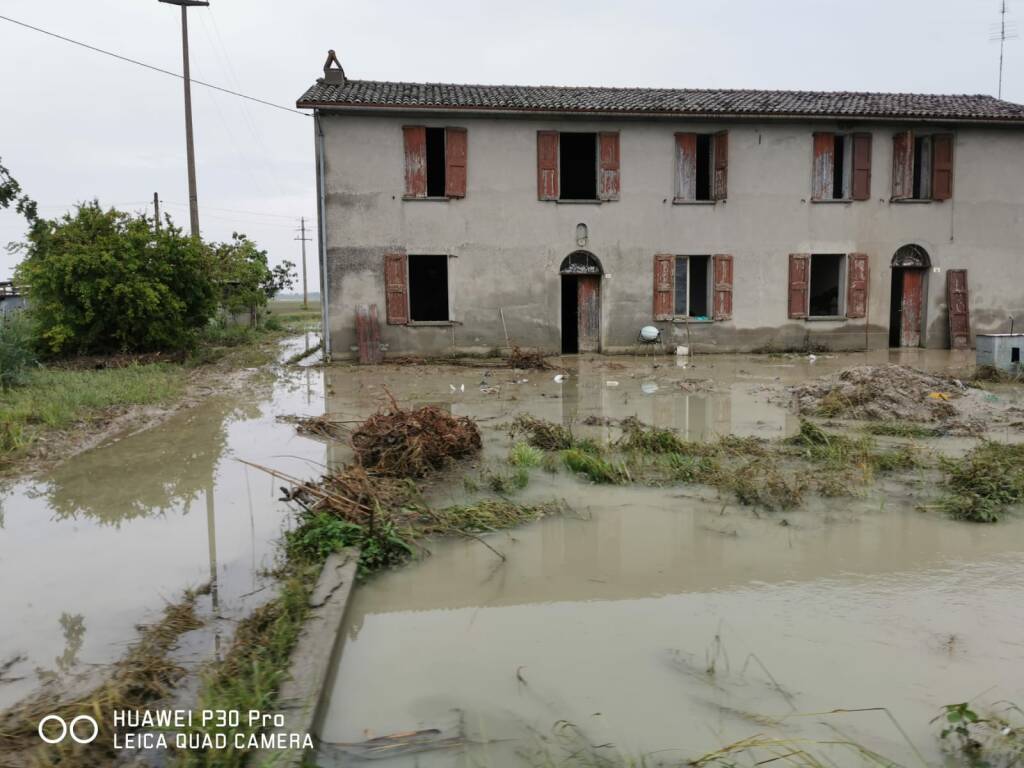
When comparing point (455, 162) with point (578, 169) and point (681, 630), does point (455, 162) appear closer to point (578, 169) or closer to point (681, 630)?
point (578, 169)

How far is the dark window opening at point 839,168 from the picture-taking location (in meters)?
18.0

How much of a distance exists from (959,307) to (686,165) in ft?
24.4

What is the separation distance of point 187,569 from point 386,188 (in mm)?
12826

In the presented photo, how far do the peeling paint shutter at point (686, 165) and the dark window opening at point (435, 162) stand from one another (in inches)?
214

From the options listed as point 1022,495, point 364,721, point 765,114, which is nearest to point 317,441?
point 364,721

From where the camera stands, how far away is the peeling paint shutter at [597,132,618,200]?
1702cm

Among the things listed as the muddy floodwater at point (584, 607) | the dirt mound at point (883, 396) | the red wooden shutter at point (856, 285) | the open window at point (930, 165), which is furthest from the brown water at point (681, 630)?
the open window at point (930, 165)

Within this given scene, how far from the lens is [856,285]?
17875 mm


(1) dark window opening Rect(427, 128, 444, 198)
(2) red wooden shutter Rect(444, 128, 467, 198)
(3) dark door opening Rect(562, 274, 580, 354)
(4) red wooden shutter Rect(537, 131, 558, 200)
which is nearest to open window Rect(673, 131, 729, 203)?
(4) red wooden shutter Rect(537, 131, 558, 200)

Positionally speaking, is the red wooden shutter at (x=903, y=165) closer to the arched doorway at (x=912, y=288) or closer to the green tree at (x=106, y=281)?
the arched doorway at (x=912, y=288)

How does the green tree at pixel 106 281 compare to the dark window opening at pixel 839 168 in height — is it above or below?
below

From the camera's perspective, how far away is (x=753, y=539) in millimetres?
5266

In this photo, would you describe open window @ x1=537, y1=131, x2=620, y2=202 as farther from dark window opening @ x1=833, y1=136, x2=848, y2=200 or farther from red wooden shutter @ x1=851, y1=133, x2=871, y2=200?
red wooden shutter @ x1=851, y1=133, x2=871, y2=200

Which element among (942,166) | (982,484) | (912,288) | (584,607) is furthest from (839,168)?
(584,607)
